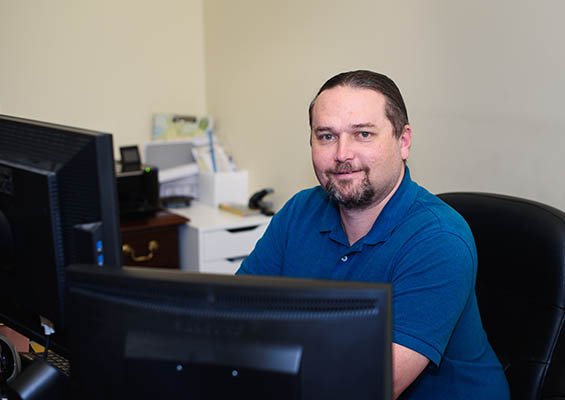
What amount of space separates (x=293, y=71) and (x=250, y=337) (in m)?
2.23

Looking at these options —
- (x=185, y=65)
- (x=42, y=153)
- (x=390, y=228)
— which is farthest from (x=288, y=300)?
(x=185, y=65)

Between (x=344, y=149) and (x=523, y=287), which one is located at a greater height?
(x=344, y=149)

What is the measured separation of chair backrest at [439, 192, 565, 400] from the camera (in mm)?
1333

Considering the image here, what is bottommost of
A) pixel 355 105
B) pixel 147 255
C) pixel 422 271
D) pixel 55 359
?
pixel 147 255

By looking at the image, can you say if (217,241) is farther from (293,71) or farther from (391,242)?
(391,242)

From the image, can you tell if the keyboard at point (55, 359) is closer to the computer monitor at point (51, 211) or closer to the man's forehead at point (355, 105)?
the computer monitor at point (51, 211)

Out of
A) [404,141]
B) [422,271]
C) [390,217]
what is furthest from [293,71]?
[422,271]

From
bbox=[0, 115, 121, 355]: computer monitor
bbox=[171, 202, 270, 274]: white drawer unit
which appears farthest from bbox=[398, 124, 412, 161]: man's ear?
bbox=[171, 202, 270, 274]: white drawer unit

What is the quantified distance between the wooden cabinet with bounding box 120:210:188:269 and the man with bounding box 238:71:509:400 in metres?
1.24

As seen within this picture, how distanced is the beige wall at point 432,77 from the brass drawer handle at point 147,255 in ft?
2.07

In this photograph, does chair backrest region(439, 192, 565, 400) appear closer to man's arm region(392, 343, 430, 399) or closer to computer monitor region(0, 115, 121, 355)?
man's arm region(392, 343, 430, 399)

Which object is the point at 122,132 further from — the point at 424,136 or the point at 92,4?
the point at 424,136

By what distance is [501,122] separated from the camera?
6.56 feet

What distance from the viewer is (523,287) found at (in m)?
1.39
